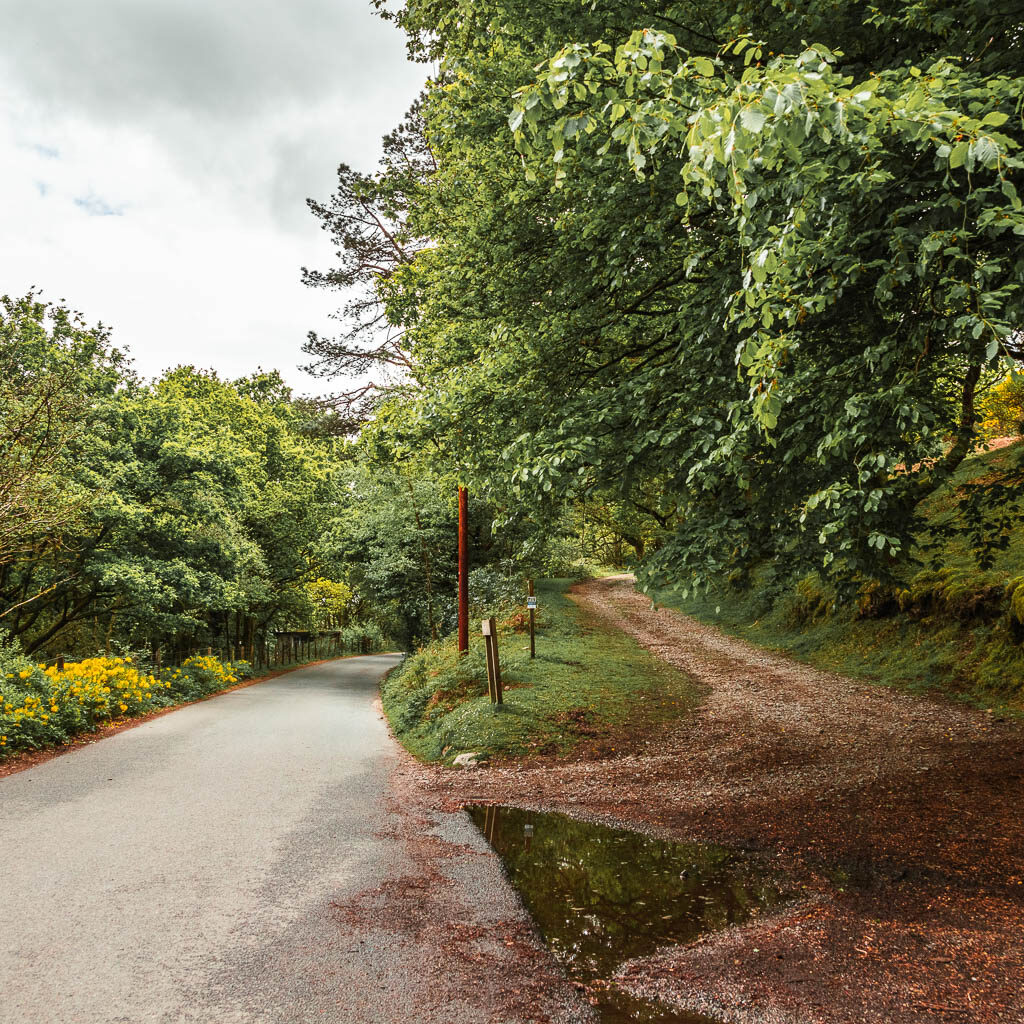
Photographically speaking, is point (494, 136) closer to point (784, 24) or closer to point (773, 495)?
point (784, 24)

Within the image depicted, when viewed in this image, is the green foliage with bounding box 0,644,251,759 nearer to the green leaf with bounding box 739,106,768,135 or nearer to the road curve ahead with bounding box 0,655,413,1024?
the road curve ahead with bounding box 0,655,413,1024

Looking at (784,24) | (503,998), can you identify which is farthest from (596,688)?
(784,24)

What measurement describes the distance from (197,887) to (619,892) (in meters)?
2.99

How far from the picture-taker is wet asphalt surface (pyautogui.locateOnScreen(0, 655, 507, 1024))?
129 inches

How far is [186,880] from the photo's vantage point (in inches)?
190

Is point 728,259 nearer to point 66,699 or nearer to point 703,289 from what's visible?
point 703,289

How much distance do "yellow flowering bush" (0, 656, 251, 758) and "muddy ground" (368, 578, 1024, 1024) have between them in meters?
5.33

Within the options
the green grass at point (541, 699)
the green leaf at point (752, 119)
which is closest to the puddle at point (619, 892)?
the green grass at point (541, 699)

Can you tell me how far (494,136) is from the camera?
734 centimetres

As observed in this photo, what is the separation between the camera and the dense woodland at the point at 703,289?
2.85m

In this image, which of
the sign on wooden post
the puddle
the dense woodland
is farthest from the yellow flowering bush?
the puddle

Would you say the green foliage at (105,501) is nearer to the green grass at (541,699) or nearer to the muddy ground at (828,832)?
the green grass at (541,699)

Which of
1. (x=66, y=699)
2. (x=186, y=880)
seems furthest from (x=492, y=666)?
(x=66, y=699)

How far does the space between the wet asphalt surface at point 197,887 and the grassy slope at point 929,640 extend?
4247mm
